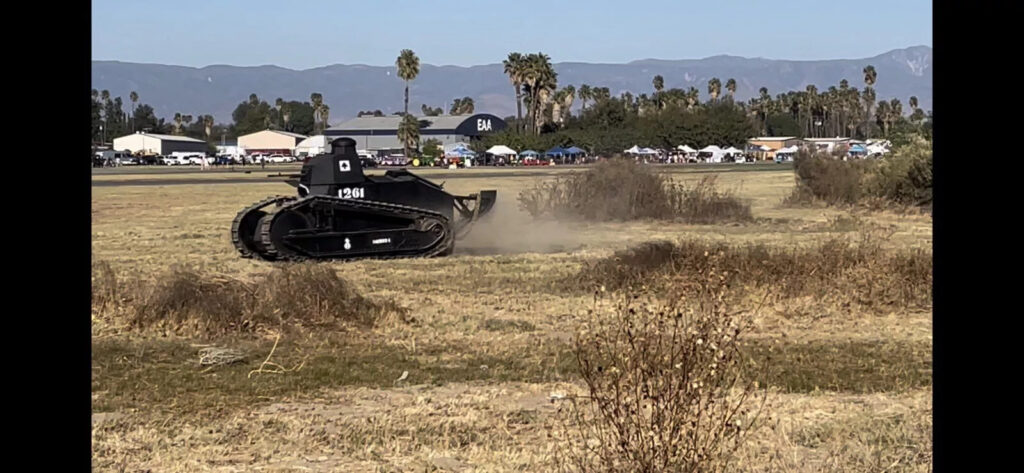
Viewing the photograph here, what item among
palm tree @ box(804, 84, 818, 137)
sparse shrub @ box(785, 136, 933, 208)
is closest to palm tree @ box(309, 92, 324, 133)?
palm tree @ box(804, 84, 818, 137)

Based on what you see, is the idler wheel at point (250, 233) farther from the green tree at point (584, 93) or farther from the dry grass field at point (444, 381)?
the green tree at point (584, 93)

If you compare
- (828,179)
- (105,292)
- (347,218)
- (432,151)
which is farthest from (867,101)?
(105,292)

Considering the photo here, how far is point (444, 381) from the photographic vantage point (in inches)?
420

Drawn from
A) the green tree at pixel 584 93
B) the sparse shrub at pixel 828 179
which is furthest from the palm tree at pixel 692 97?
the sparse shrub at pixel 828 179

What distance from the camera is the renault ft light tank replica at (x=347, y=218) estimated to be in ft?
70.3

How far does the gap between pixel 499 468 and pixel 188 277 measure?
25.6ft

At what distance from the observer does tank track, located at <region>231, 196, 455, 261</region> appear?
837 inches

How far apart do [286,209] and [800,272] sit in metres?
9.31

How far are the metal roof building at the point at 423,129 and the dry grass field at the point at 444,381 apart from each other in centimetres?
12265

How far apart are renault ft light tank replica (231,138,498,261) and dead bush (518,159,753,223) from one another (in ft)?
33.8

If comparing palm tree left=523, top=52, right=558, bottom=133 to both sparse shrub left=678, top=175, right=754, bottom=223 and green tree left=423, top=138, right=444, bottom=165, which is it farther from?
sparse shrub left=678, top=175, right=754, bottom=223

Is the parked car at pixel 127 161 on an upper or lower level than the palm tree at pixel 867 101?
lower

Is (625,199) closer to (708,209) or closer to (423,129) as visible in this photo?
(708,209)
